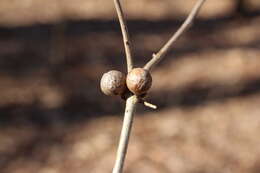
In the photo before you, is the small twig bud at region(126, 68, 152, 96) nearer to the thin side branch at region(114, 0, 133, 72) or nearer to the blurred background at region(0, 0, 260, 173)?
the thin side branch at region(114, 0, 133, 72)

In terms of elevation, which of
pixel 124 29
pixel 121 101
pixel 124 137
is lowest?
pixel 124 137

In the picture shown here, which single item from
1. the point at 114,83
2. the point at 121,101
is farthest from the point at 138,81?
the point at 121,101

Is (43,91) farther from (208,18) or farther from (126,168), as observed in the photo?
(208,18)

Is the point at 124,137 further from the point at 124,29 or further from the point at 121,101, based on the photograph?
the point at 121,101

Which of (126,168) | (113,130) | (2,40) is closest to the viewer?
(126,168)

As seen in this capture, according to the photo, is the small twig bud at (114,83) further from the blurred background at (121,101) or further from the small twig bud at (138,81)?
the blurred background at (121,101)

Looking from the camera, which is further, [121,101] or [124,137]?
[121,101]

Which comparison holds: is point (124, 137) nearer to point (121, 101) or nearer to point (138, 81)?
point (138, 81)

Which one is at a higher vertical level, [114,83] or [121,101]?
[121,101]

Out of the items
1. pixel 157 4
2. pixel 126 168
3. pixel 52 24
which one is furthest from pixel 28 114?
pixel 157 4
